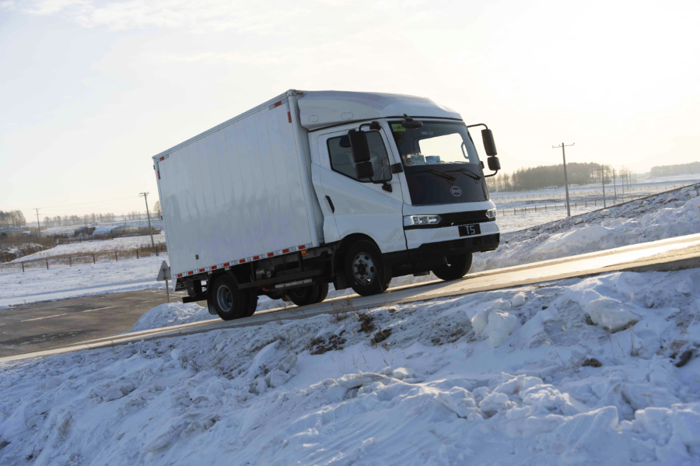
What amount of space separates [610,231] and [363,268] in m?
10.7

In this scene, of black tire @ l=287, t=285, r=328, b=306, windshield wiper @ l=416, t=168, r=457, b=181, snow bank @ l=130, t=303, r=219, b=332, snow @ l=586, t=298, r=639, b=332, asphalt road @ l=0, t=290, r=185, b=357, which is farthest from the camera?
snow bank @ l=130, t=303, r=219, b=332

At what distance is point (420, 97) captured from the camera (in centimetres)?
1098

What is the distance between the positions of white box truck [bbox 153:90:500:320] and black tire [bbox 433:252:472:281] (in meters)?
0.02

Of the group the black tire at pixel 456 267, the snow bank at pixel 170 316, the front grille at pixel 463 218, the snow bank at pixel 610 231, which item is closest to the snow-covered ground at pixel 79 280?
the snow bank at pixel 170 316

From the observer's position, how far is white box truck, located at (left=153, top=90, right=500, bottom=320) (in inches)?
383

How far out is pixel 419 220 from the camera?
9633mm

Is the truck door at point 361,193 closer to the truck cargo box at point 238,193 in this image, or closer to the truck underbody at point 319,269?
the truck underbody at point 319,269

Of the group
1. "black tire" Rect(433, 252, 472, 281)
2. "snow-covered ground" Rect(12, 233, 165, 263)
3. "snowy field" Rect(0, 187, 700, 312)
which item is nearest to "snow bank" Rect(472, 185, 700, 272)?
"snowy field" Rect(0, 187, 700, 312)

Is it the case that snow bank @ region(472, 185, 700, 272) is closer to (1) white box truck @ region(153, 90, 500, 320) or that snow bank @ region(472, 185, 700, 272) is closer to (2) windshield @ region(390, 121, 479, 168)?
(1) white box truck @ region(153, 90, 500, 320)

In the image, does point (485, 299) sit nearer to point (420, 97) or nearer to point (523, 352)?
point (523, 352)

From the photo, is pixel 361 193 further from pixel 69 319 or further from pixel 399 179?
pixel 69 319

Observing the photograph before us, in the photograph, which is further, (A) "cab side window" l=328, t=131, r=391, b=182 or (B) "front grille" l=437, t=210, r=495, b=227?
(B) "front grille" l=437, t=210, r=495, b=227

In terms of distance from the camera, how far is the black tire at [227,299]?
41.4 feet

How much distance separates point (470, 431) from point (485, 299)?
280 centimetres
